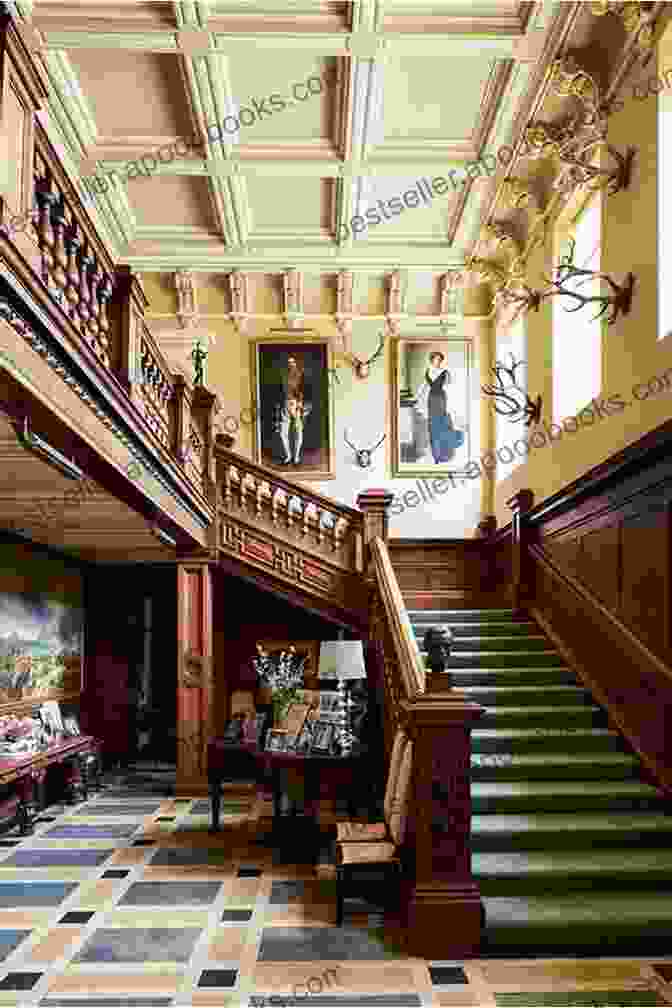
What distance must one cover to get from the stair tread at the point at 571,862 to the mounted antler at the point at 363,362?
744 centimetres

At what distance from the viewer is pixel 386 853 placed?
5.44m

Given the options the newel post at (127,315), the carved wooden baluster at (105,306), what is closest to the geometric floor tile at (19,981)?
the newel post at (127,315)

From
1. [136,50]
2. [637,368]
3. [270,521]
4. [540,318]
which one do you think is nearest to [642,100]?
[637,368]

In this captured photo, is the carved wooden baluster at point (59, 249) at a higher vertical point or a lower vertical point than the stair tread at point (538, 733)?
higher

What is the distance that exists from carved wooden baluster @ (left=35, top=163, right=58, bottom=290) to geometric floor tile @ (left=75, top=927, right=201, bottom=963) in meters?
3.53

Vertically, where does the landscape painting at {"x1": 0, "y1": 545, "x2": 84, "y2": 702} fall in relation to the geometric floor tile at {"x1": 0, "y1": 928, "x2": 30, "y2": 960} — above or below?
above

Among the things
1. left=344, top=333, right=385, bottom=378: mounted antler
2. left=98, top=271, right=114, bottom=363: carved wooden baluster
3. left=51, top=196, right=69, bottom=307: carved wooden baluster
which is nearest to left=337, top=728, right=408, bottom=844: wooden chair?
left=98, top=271, right=114, bottom=363: carved wooden baluster

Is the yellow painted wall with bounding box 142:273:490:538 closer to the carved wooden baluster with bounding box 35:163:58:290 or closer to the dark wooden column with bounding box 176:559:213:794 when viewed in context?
the dark wooden column with bounding box 176:559:213:794

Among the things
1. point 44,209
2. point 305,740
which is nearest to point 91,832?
point 305,740

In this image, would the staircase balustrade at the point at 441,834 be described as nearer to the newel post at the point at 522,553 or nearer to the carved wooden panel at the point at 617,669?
the carved wooden panel at the point at 617,669

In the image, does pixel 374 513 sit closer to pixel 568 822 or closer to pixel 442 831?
pixel 568 822

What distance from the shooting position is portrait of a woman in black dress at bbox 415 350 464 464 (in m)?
11.9

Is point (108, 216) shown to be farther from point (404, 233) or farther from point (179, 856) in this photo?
point (179, 856)

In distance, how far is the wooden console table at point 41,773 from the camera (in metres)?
7.68
